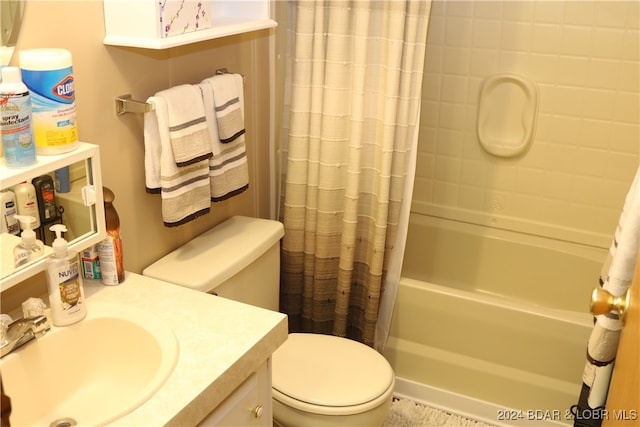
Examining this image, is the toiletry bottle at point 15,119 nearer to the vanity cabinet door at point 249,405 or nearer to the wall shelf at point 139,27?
the wall shelf at point 139,27

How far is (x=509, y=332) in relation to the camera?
94.8 inches

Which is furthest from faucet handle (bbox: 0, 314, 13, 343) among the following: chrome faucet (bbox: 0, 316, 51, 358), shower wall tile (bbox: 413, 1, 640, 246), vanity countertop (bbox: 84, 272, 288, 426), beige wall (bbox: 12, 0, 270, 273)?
shower wall tile (bbox: 413, 1, 640, 246)

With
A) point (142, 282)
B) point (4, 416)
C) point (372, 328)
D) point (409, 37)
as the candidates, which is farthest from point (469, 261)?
point (4, 416)

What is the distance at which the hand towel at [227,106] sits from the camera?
1938mm

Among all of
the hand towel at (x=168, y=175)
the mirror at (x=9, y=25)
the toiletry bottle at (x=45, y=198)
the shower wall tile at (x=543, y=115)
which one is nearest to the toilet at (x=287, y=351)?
the hand towel at (x=168, y=175)

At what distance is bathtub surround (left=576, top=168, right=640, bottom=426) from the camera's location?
148 cm

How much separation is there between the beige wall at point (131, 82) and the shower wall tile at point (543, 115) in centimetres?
89

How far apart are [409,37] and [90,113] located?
985 millimetres

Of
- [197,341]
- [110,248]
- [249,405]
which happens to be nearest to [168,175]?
[110,248]

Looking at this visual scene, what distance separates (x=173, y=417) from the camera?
1.29m

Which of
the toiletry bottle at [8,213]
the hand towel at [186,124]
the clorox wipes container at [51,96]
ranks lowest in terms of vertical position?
the toiletry bottle at [8,213]

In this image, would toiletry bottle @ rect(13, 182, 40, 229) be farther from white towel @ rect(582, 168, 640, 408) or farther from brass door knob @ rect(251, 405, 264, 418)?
white towel @ rect(582, 168, 640, 408)

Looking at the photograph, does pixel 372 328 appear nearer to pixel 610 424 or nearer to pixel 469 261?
pixel 469 261

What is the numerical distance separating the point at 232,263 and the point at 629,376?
109 cm
